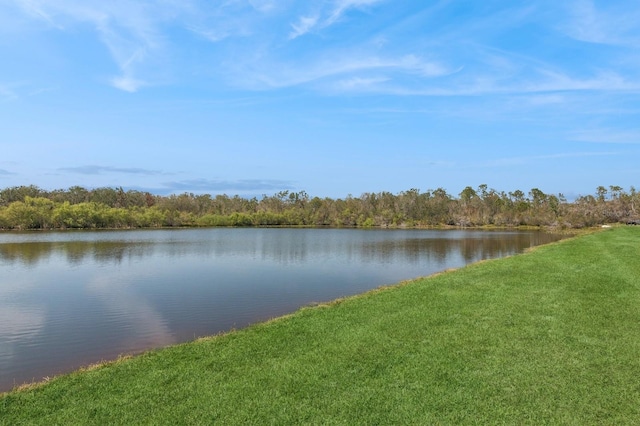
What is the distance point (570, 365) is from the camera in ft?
21.7

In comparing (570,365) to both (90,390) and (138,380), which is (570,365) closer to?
Result: (138,380)

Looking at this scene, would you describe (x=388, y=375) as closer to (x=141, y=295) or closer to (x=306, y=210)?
(x=141, y=295)

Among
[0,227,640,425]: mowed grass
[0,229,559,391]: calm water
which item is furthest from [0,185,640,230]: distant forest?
[0,227,640,425]: mowed grass

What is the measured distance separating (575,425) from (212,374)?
5005mm

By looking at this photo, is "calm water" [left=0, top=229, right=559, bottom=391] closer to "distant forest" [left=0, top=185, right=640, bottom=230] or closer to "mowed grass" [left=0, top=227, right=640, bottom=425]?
Result: "mowed grass" [left=0, top=227, right=640, bottom=425]

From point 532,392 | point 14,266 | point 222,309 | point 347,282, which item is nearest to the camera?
point 532,392

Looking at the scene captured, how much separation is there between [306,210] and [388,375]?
124181mm

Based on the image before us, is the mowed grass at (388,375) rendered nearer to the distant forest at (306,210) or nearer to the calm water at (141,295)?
the calm water at (141,295)

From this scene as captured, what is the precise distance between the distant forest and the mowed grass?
86.6m

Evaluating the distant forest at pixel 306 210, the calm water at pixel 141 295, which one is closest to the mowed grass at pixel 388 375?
the calm water at pixel 141 295

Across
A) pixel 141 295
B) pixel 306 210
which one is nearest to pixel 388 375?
pixel 141 295

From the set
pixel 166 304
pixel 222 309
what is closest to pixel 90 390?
pixel 222 309

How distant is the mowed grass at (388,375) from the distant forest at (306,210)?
86.6 metres

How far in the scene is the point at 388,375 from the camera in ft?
21.2
